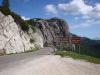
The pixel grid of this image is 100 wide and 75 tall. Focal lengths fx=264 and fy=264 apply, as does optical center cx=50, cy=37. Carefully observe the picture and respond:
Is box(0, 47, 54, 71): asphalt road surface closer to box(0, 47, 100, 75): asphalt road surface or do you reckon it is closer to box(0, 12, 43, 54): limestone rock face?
box(0, 47, 100, 75): asphalt road surface

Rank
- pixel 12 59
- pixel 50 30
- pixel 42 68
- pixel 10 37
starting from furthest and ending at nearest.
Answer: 1. pixel 50 30
2. pixel 10 37
3. pixel 12 59
4. pixel 42 68

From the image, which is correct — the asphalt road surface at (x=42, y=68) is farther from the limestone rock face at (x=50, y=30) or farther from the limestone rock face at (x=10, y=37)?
the limestone rock face at (x=50, y=30)

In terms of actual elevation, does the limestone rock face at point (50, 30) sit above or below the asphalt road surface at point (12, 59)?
above

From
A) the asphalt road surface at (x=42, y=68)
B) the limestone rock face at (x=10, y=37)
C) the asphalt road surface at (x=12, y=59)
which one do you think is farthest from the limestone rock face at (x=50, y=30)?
the asphalt road surface at (x=42, y=68)

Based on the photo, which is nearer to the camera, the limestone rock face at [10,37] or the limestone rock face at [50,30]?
the limestone rock face at [10,37]

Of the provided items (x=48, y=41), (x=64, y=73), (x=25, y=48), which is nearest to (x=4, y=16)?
(x=25, y=48)

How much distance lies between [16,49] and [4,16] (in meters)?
7.95

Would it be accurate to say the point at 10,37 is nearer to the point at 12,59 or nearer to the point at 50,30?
the point at 12,59

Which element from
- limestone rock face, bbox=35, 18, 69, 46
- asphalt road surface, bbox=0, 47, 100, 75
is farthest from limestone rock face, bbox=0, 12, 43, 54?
limestone rock face, bbox=35, 18, 69, 46

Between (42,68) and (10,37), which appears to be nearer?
(42,68)

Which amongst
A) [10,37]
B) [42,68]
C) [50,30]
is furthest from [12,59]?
[50,30]

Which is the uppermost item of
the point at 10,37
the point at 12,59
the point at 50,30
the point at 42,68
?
the point at 50,30

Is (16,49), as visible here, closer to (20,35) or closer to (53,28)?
(20,35)

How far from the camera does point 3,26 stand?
56.5 m
